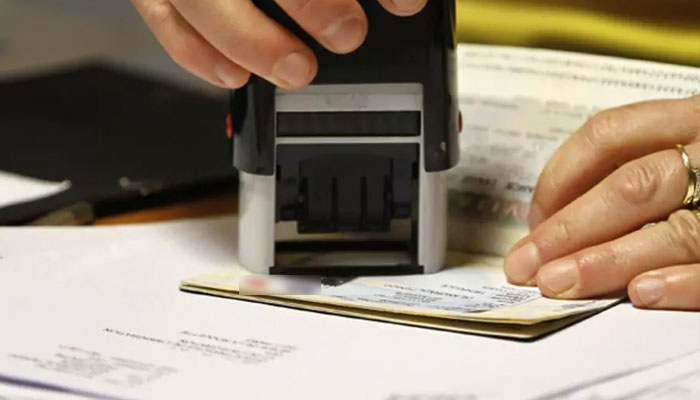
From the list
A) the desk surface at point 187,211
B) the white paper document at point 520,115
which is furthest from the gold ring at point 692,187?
the desk surface at point 187,211

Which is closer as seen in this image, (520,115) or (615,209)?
(615,209)

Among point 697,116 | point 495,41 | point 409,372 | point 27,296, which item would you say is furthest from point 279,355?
point 495,41

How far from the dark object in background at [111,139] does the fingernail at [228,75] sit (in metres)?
0.21

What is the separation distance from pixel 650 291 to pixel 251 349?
0.76 ft

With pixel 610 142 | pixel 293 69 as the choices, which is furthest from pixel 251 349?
pixel 610 142

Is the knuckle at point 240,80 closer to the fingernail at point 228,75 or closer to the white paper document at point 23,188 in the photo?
the fingernail at point 228,75

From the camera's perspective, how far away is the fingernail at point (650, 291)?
27.0 inches

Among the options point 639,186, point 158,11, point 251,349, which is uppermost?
point 158,11

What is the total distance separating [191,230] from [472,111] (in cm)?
23

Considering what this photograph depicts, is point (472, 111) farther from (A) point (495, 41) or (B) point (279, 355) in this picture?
(B) point (279, 355)

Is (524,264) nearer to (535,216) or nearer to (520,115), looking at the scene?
(535,216)

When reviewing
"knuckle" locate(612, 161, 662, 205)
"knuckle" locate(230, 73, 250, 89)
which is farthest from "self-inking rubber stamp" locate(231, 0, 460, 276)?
"knuckle" locate(612, 161, 662, 205)

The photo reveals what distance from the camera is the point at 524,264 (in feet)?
2.41

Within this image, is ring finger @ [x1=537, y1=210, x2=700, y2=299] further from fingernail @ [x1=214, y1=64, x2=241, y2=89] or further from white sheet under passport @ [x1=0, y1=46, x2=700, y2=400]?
fingernail @ [x1=214, y1=64, x2=241, y2=89]
